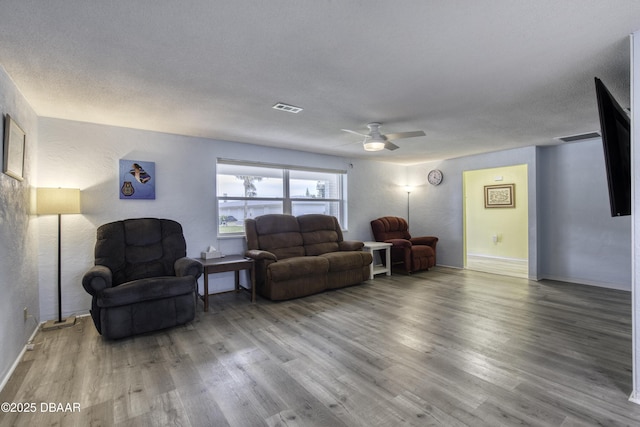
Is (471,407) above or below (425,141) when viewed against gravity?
below

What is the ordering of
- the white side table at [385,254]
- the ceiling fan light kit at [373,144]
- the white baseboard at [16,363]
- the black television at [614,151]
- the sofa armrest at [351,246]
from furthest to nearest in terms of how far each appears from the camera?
the white side table at [385,254], the sofa armrest at [351,246], the ceiling fan light kit at [373,144], the white baseboard at [16,363], the black television at [614,151]

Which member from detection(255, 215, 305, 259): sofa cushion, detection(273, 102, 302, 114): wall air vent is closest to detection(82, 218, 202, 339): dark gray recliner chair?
detection(255, 215, 305, 259): sofa cushion

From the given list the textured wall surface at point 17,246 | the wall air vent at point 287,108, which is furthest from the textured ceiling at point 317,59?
the textured wall surface at point 17,246

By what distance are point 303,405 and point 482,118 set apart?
3.53 meters

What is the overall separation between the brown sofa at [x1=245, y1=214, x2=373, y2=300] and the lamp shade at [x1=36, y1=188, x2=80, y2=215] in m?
2.06

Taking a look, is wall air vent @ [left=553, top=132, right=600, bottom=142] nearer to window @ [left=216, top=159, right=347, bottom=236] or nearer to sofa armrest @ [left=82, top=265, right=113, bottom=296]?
window @ [left=216, top=159, right=347, bottom=236]

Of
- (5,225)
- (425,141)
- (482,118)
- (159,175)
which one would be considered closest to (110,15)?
(5,225)

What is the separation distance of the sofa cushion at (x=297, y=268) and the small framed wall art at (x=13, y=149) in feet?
8.71

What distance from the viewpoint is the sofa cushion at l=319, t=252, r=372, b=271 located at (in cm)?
469

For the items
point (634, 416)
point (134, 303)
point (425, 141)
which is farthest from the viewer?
point (425, 141)

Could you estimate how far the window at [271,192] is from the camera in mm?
4809

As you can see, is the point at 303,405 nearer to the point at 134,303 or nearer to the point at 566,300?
the point at 134,303

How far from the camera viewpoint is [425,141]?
4801mm

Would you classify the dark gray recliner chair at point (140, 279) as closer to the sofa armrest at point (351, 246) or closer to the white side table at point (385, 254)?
the sofa armrest at point (351, 246)
